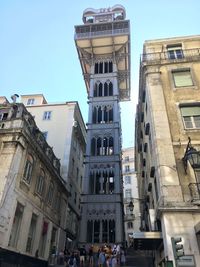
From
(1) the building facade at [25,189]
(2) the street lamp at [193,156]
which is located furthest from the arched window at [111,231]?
(2) the street lamp at [193,156]

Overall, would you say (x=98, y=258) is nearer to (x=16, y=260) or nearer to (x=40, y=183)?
(x=16, y=260)

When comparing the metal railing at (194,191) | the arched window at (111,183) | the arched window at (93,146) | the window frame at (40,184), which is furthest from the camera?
the arched window at (93,146)

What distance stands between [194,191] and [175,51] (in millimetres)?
12134

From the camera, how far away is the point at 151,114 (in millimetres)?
16109

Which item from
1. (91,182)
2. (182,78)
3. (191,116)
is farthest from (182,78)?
(91,182)

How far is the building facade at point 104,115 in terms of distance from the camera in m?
30.5

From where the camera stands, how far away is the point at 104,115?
1590 inches

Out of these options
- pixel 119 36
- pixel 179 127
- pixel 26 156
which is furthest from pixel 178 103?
pixel 119 36

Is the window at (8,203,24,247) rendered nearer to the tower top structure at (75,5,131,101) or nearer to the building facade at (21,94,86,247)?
the building facade at (21,94,86,247)

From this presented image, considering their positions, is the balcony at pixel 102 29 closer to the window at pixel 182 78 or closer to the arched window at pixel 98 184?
the arched window at pixel 98 184

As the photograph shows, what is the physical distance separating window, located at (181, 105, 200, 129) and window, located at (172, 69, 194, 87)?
2.11 metres

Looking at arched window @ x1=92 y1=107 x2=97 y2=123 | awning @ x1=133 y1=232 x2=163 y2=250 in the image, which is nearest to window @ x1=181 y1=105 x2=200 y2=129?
awning @ x1=133 y1=232 x2=163 y2=250

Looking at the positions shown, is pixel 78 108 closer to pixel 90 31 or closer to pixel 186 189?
pixel 90 31

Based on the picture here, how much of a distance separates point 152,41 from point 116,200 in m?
19.6
